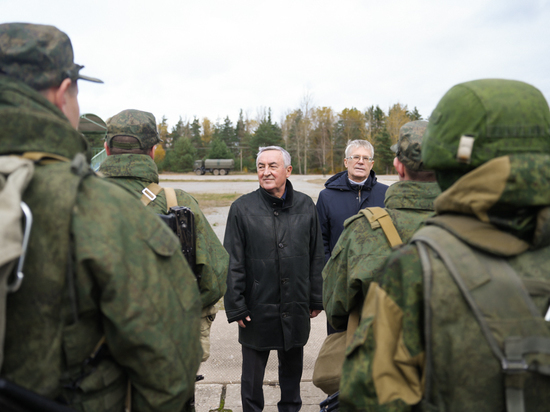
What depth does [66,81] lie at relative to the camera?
1389 millimetres

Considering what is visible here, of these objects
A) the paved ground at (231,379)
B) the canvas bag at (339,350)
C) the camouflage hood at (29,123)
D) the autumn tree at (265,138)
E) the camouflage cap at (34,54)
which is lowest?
the paved ground at (231,379)

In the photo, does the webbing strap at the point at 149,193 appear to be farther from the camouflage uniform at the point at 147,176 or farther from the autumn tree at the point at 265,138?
the autumn tree at the point at 265,138

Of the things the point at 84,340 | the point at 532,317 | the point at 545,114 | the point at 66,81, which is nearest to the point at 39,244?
the point at 84,340

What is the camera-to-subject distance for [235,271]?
3232mm

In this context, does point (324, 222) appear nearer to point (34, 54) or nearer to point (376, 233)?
point (376, 233)

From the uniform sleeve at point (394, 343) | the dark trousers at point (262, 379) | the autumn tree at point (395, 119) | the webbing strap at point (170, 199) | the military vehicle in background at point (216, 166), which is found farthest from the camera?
the autumn tree at point (395, 119)

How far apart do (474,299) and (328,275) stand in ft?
3.99

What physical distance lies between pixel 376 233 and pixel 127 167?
1.64 m

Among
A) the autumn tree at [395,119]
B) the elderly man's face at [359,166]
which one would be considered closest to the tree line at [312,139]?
the autumn tree at [395,119]

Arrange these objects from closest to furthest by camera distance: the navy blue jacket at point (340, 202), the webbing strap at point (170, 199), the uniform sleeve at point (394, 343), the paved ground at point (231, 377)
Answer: the uniform sleeve at point (394, 343) → the webbing strap at point (170, 199) → the paved ground at point (231, 377) → the navy blue jacket at point (340, 202)

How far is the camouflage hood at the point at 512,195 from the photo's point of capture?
117 centimetres

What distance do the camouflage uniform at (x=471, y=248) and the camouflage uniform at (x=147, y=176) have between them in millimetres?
1497

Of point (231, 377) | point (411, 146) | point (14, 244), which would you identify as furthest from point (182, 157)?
point (14, 244)

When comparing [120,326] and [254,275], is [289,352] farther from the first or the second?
[120,326]
